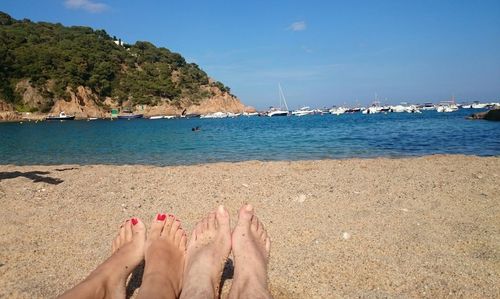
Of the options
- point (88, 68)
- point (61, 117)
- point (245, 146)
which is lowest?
point (245, 146)

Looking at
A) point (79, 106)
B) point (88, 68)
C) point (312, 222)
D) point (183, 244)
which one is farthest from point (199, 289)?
point (88, 68)

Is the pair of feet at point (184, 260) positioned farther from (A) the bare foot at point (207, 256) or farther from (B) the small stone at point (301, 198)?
(B) the small stone at point (301, 198)

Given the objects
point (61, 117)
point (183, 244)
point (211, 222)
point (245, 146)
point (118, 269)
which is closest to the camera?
point (118, 269)

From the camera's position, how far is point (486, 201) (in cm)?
441

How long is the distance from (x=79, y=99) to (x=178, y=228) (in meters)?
73.8

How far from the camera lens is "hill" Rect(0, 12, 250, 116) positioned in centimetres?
6366

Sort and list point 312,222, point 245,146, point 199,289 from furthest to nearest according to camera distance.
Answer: point 245,146, point 312,222, point 199,289

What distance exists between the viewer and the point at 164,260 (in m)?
2.40

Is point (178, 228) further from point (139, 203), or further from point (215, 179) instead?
point (215, 179)

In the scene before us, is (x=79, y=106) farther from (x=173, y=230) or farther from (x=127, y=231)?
(x=173, y=230)

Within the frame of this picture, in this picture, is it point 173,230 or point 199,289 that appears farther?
point 173,230

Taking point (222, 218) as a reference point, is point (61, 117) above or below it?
above

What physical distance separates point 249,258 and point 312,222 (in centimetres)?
150

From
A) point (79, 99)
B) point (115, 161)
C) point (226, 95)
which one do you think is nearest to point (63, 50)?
point (79, 99)
